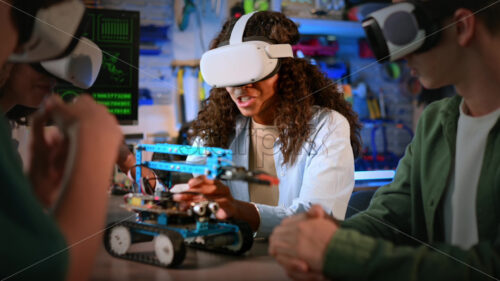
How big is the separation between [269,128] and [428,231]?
1.35 feet

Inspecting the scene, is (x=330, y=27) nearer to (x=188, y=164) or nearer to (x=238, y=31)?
(x=238, y=31)

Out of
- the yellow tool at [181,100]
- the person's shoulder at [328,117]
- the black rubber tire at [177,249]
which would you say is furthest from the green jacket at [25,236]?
the person's shoulder at [328,117]

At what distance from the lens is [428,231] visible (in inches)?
23.2

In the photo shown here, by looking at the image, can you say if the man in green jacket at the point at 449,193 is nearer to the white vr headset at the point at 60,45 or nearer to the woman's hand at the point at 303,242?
the woman's hand at the point at 303,242

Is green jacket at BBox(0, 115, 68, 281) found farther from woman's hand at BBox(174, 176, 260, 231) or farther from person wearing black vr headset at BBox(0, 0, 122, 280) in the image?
woman's hand at BBox(174, 176, 260, 231)

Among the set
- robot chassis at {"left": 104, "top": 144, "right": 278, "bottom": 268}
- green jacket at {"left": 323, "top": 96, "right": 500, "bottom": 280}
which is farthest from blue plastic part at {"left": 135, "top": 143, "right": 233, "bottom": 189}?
green jacket at {"left": 323, "top": 96, "right": 500, "bottom": 280}

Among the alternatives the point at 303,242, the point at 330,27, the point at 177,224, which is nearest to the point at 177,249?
the point at 177,224

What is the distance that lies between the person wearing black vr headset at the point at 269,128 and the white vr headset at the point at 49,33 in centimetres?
27

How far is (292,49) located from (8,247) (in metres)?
0.59

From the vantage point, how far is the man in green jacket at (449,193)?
53cm

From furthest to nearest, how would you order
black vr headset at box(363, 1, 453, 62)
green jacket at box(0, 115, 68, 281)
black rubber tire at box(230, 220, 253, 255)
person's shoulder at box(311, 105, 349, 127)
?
person's shoulder at box(311, 105, 349, 127) → black rubber tire at box(230, 220, 253, 255) → black vr headset at box(363, 1, 453, 62) → green jacket at box(0, 115, 68, 281)

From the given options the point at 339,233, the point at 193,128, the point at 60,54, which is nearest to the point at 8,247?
the point at 60,54

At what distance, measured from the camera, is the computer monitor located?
63 centimetres

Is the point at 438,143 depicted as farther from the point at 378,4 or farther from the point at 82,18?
the point at 82,18
